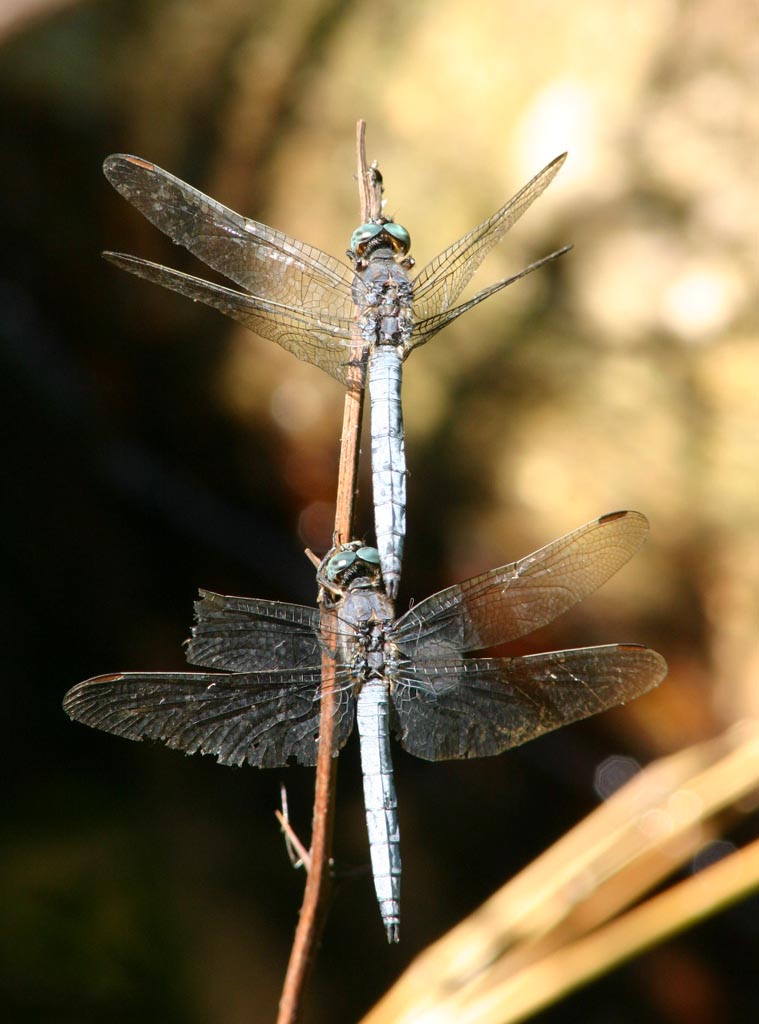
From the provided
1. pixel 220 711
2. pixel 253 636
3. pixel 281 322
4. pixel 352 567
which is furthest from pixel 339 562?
pixel 281 322

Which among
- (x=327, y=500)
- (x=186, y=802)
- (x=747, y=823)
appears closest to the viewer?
(x=186, y=802)

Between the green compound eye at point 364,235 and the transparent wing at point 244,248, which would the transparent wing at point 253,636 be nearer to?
the transparent wing at point 244,248

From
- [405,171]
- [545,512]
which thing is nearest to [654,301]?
[545,512]

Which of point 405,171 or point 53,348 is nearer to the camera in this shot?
point 405,171

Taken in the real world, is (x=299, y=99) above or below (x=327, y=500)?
above

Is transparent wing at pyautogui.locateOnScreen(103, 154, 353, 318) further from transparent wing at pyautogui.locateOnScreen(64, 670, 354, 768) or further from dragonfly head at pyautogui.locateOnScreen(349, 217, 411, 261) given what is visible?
transparent wing at pyautogui.locateOnScreen(64, 670, 354, 768)

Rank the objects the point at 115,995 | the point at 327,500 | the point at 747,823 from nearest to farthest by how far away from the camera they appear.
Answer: the point at 115,995
the point at 747,823
the point at 327,500

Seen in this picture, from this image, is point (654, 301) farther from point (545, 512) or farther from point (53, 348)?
point (53, 348)
